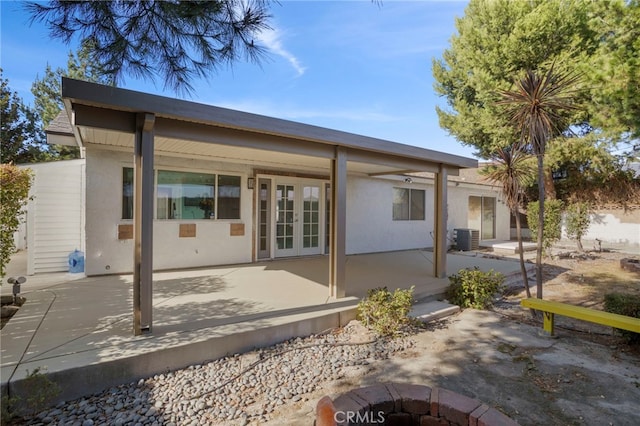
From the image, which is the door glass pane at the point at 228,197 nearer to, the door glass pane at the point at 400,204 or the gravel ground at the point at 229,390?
the gravel ground at the point at 229,390

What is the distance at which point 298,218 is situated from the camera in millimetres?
8906

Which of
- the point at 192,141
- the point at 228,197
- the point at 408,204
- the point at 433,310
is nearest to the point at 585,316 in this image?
the point at 433,310

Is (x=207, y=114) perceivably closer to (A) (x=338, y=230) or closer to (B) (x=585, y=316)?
(A) (x=338, y=230)

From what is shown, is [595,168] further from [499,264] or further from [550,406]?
[550,406]

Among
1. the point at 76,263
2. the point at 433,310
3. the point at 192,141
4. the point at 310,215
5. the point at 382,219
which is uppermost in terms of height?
the point at 192,141

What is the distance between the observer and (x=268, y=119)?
13.7 feet

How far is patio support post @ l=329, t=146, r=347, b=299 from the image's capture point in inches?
201

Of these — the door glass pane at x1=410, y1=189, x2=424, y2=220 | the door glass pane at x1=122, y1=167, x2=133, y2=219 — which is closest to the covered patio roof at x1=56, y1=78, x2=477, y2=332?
the door glass pane at x1=122, y1=167, x2=133, y2=219

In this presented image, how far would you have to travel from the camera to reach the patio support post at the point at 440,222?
6.73 meters

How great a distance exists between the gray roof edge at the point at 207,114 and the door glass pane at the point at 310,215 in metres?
3.72

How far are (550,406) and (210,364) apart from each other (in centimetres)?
324

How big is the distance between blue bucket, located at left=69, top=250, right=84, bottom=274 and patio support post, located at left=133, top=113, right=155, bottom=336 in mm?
4207

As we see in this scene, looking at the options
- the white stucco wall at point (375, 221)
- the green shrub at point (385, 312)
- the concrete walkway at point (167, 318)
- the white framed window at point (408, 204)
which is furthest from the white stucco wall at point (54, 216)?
the white framed window at point (408, 204)

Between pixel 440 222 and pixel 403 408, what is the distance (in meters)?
5.08
